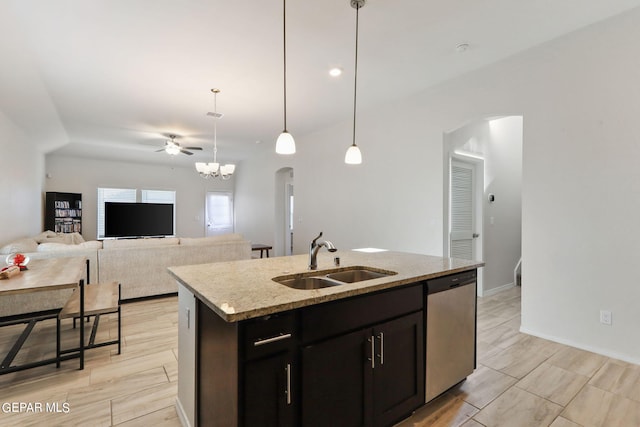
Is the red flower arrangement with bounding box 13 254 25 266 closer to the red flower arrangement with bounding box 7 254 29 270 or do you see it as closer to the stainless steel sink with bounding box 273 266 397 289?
the red flower arrangement with bounding box 7 254 29 270

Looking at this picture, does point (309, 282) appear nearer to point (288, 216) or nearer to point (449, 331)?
point (449, 331)

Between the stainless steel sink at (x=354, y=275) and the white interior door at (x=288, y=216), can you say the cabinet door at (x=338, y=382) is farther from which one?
the white interior door at (x=288, y=216)

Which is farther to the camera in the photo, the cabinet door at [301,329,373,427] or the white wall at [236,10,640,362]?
the white wall at [236,10,640,362]

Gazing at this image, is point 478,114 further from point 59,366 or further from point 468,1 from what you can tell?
point 59,366

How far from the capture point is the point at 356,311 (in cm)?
155

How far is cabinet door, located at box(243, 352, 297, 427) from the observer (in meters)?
1.21

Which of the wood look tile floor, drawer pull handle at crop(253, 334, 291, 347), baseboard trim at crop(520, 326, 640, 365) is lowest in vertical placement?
the wood look tile floor

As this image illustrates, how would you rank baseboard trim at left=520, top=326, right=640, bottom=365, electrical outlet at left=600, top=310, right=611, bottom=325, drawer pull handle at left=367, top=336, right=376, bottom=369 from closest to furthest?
drawer pull handle at left=367, top=336, right=376, bottom=369 → baseboard trim at left=520, top=326, right=640, bottom=365 → electrical outlet at left=600, top=310, right=611, bottom=325

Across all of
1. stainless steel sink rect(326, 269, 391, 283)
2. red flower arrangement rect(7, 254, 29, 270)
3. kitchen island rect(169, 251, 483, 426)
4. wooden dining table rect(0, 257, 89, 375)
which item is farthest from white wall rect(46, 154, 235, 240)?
stainless steel sink rect(326, 269, 391, 283)

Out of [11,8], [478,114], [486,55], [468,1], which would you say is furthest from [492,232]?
[11,8]

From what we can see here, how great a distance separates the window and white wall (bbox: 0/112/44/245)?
1.68 meters

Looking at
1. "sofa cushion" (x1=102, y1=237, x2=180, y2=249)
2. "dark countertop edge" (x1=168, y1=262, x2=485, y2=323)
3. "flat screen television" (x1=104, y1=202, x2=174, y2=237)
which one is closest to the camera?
"dark countertop edge" (x1=168, y1=262, x2=485, y2=323)

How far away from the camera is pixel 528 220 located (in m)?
3.22

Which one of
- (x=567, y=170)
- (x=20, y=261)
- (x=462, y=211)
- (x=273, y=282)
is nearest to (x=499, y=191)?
(x=462, y=211)
